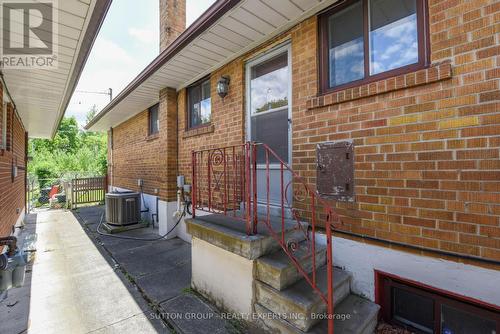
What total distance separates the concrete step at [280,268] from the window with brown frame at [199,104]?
9.91ft

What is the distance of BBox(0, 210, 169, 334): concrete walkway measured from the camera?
2.33 metres

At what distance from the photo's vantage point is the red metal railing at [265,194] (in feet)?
7.25

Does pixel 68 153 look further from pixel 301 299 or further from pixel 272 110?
pixel 301 299

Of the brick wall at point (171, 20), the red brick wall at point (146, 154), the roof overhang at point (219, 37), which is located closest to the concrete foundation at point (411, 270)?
the roof overhang at point (219, 37)

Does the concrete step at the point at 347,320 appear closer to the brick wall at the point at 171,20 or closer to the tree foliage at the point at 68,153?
the brick wall at the point at 171,20

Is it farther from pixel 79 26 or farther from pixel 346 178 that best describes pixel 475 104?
pixel 79 26

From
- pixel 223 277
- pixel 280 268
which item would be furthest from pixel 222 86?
pixel 280 268

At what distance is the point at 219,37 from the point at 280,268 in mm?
2984

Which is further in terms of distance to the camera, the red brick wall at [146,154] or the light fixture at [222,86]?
the red brick wall at [146,154]

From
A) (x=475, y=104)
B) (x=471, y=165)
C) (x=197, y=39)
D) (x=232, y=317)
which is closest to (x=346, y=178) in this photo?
(x=471, y=165)

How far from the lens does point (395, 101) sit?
2111 mm

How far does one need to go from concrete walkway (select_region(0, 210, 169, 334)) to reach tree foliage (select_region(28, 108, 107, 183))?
26.8ft

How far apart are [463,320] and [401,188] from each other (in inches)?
43.8

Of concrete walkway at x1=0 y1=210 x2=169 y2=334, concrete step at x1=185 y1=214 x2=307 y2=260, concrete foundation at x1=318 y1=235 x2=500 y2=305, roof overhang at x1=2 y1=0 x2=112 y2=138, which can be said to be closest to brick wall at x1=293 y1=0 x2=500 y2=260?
concrete foundation at x1=318 y1=235 x2=500 y2=305
